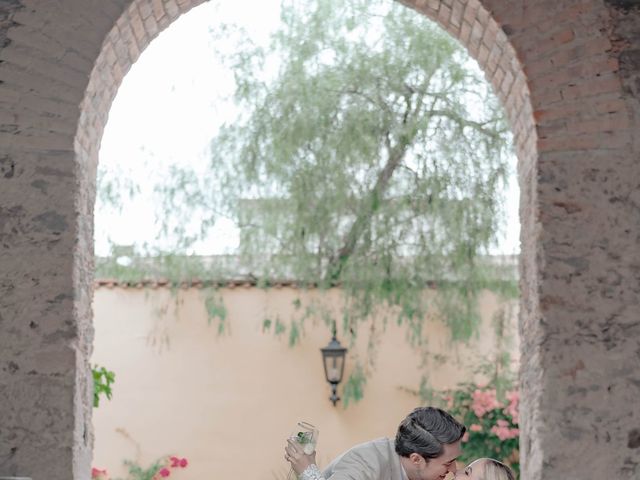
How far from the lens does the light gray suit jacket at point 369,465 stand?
11.7 feet

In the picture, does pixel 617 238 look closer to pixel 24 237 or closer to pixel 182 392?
pixel 24 237

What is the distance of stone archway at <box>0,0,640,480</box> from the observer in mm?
3936

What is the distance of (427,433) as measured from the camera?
356 centimetres

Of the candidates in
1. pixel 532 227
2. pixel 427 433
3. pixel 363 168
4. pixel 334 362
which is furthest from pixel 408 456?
pixel 334 362

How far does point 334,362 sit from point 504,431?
170 centimetres

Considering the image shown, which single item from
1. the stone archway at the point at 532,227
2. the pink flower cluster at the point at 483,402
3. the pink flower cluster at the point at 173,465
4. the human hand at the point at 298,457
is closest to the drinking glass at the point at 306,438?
the human hand at the point at 298,457

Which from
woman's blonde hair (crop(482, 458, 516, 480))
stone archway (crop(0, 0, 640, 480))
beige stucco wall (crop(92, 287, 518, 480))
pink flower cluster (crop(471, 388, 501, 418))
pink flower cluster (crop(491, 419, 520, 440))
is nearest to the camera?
woman's blonde hair (crop(482, 458, 516, 480))

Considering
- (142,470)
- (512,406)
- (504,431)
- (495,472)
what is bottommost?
(142,470)

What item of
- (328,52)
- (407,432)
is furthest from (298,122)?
(407,432)

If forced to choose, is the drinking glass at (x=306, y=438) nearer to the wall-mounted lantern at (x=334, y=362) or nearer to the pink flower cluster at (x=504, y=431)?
the pink flower cluster at (x=504, y=431)

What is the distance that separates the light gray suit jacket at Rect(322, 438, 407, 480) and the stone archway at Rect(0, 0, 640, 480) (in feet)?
1.96

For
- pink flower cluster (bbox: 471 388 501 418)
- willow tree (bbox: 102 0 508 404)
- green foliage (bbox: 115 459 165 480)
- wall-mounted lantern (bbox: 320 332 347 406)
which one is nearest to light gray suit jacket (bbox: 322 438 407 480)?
pink flower cluster (bbox: 471 388 501 418)

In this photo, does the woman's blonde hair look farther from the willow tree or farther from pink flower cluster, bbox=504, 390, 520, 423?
the willow tree

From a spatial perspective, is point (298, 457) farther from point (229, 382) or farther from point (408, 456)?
point (229, 382)
